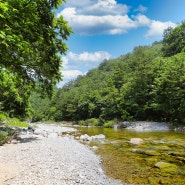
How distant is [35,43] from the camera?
1127cm

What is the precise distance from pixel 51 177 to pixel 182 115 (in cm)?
3457

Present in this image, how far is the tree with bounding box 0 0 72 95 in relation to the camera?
7141mm

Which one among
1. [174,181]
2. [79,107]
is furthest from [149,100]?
[174,181]

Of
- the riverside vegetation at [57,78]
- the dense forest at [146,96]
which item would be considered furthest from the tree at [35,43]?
the dense forest at [146,96]

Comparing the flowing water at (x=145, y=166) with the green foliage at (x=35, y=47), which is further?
the flowing water at (x=145, y=166)

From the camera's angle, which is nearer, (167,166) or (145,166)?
(167,166)

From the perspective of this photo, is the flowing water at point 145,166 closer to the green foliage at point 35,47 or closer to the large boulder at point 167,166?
the large boulder at point 167,166

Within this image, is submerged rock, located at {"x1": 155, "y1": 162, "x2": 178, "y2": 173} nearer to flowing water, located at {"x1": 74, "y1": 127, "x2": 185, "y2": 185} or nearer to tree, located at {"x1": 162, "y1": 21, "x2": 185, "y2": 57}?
flowing water, located at {"x1": 74, "y1": 127, "x2": 185, "y2": 185}

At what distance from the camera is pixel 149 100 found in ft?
173

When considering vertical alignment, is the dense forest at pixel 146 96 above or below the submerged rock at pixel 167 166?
above

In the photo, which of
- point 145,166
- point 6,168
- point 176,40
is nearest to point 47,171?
point 6,168

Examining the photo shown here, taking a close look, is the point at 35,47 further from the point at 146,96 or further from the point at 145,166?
the point at 146,96

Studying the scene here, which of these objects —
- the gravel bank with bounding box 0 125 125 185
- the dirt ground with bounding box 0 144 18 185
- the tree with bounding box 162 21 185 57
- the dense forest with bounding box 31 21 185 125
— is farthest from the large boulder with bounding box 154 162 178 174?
the tree with bounding box 162 21 185 57

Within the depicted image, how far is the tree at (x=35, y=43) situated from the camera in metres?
7.14
